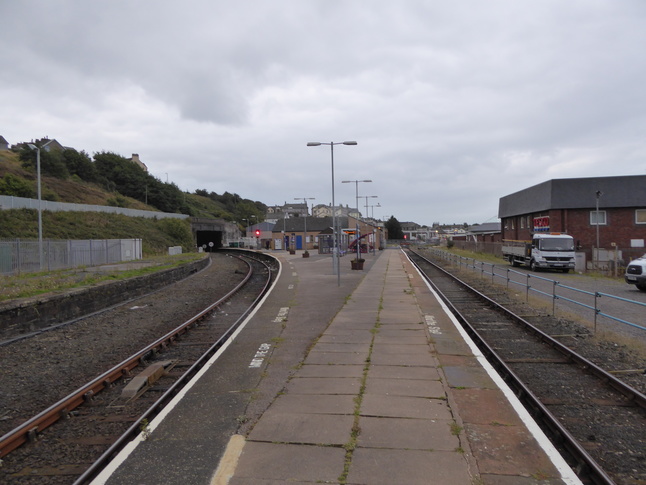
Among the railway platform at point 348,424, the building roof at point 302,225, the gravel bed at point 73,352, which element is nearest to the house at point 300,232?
the building roof at point 302,225

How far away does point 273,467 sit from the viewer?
4227 mm

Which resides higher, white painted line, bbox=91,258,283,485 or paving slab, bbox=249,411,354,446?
paving slab, bbox=249,411,354,446

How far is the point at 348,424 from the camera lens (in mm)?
5203

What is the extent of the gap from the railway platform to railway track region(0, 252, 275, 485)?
0.39m

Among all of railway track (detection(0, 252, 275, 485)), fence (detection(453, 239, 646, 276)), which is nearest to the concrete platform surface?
railway track (detection(0, 252, 275, 485))

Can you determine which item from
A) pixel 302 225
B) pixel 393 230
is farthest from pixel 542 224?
pixel 393 230

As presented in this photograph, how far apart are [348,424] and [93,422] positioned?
3.40m

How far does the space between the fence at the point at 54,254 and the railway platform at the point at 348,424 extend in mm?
18187

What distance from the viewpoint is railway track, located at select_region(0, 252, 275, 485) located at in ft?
15.4

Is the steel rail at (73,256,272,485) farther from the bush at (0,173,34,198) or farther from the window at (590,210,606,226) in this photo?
the bush at (0,173,34,198)

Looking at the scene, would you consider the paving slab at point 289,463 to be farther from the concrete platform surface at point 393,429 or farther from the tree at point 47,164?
the tree at point 47,164

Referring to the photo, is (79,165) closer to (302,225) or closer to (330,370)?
(302,225)

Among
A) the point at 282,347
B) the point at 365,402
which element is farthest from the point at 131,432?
the point at 282,347

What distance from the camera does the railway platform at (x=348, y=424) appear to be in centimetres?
415
